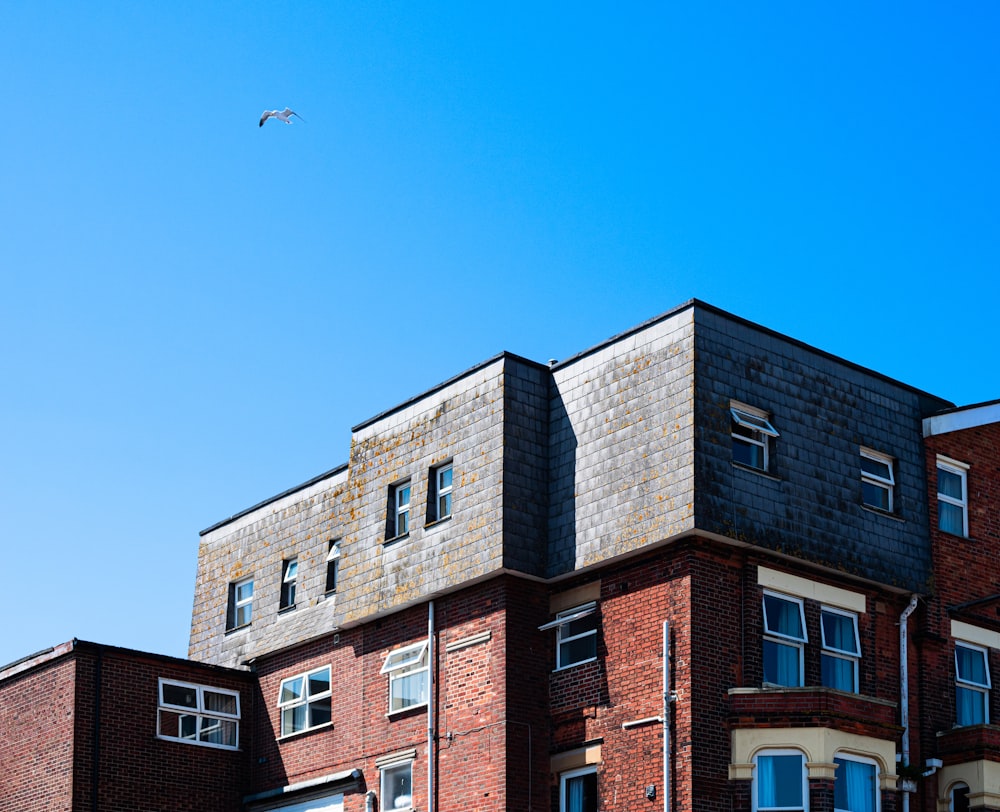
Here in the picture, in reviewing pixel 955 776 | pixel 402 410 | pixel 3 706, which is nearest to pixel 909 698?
pixel 955 776

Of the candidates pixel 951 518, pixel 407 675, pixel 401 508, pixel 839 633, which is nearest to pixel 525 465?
pixel 401 508

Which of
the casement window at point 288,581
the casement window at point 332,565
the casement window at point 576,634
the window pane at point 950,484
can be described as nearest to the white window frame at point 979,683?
the window pane at point 950,484

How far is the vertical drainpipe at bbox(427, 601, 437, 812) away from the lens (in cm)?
3145

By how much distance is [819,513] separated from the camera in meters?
30.8

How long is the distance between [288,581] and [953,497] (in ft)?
46.8

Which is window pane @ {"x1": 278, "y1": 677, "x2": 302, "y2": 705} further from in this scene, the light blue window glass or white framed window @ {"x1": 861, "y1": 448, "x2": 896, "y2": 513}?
white framed window @ {"x1": 861, "y1": 448, "x2": 896, "y2": 513}

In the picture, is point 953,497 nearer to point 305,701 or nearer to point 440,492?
point 440,492

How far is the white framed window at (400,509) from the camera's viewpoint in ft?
111

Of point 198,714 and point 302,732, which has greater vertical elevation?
point 198,714

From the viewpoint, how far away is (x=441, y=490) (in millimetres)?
33219

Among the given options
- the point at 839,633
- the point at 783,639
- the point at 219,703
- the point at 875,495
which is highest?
the point at 875,495

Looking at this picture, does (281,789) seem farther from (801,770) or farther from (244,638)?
(801,770)

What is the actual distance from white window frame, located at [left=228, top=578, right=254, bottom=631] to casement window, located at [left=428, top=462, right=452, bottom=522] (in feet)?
24.7

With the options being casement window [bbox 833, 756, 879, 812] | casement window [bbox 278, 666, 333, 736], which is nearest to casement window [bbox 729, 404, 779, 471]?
casement window [bbox 833, 756, 879, 812]
